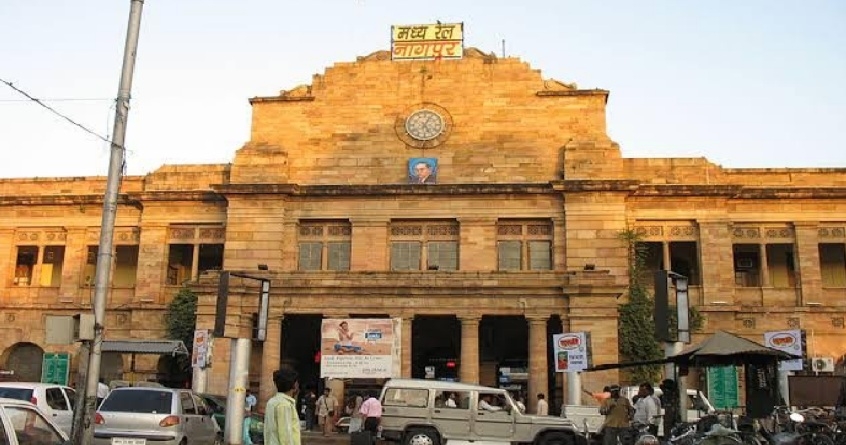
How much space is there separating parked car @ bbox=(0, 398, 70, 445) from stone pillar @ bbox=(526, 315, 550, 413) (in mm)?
18356

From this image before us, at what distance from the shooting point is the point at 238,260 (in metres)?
31.6

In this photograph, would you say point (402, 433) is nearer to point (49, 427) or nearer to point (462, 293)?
point (462, 293)

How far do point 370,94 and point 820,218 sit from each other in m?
18.9

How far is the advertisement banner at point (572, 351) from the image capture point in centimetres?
2248

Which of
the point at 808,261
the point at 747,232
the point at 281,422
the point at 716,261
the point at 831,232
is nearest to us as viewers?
the point at 281,422

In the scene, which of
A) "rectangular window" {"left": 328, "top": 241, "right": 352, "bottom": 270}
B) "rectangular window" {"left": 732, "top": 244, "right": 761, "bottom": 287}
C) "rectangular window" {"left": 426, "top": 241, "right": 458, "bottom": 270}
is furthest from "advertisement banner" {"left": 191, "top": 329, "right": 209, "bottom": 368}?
"rectangular window" {"left": 732, "top": 244, "right": 761, "bottom": 287}

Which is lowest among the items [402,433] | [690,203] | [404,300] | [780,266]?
[402,433]

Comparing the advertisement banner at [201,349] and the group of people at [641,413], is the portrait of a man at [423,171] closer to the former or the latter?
the advertisement banner at [201,349]

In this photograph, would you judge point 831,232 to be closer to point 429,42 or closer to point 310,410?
point 429,42

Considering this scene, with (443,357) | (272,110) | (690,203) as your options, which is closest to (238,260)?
(272,110)

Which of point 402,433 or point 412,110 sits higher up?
point 412,110

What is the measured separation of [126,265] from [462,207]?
16332 millimetres

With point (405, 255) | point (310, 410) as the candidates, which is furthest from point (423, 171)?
point (310, 410)

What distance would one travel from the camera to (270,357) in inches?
1082
